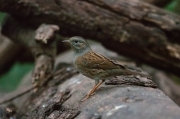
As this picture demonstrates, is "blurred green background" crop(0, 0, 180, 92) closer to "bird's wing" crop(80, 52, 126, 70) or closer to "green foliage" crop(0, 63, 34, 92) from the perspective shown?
"green foliage" crop(0, 63, 34, 92)

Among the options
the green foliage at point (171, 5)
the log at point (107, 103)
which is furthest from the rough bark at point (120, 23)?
the green foliage at point (171, 5)

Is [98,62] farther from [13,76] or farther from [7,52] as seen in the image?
[13,76]

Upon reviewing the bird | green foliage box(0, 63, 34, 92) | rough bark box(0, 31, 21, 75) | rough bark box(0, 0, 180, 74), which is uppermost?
the bird

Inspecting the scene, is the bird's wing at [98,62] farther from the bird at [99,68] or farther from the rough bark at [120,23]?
the rough bark at [120,23]

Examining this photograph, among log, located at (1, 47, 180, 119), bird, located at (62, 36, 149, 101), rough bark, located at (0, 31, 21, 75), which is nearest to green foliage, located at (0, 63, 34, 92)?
rough bark, located at (0, 31, 21, 75)

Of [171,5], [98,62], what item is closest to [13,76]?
[171,5]

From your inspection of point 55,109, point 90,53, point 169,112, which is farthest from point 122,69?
point 169,112
